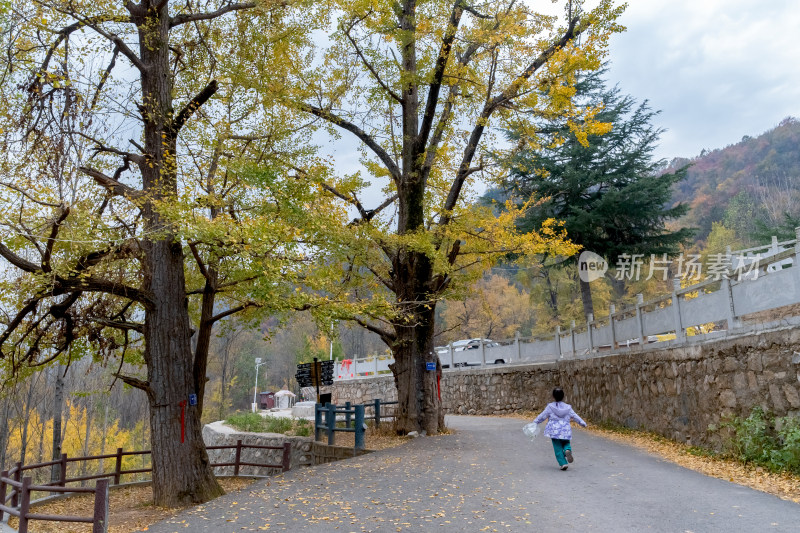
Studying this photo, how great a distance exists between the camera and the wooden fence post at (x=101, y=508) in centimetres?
629

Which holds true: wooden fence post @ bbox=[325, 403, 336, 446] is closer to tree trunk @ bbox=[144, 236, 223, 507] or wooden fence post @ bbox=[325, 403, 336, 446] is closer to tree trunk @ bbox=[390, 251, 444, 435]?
tree trunk @ bbox=[390, 251, 444, 435]

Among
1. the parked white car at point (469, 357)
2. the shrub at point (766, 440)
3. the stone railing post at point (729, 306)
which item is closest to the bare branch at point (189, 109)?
the stone railing post at point (729, 306)

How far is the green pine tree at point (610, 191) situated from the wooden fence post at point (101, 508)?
19.0 metres

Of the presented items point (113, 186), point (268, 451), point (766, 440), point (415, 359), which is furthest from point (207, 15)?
point (268, 451)

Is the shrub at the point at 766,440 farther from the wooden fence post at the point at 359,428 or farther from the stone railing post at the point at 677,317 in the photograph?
the wooden fence post at the point at 359,428

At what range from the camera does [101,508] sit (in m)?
6.36

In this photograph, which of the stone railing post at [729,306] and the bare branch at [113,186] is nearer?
the stone railing post at [729,306]

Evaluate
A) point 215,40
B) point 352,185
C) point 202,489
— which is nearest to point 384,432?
point 202,489

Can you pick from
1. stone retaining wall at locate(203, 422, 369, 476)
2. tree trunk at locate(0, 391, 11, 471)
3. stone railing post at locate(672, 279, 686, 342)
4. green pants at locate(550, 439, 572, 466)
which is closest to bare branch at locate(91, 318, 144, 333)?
stone retaining wall at locate(203, 422, 369, 476)

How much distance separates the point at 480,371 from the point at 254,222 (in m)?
15.1

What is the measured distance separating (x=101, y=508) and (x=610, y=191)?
20.5 metres

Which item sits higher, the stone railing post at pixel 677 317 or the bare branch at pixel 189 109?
the bare branch at pixel 189 109

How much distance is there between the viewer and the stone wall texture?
7.80 metres

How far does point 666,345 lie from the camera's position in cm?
1112
